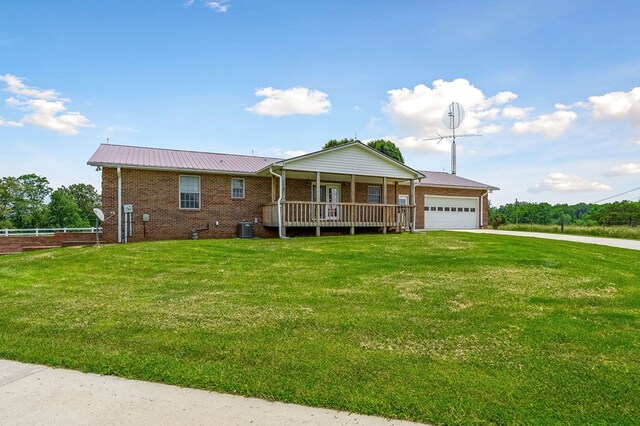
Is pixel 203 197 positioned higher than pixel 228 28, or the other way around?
pixel 228 28

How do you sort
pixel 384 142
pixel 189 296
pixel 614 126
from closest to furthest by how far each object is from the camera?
pixel 189 296, pixel 614 126, pixel 384 142

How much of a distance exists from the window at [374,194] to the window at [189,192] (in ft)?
29.2

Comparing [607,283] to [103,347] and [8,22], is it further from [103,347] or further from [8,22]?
[8,22]

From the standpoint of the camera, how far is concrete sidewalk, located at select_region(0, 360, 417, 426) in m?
2.70

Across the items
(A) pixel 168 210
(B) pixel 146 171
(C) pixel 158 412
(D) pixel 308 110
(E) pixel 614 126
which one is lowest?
(C) pixel 158 412

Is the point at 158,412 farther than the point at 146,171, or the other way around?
the point at 146,171

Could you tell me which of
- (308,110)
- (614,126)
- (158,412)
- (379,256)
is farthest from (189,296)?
(614,126)

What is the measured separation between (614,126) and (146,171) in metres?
23.4

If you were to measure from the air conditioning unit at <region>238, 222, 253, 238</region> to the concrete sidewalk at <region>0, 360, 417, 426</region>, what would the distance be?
12.9 meters

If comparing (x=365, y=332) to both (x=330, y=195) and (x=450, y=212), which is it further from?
(x=450, y=212)

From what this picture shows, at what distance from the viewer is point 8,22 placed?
1101 centimetres

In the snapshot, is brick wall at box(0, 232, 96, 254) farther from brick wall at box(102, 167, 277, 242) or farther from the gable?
the gable

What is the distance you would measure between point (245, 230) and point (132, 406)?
535 inches

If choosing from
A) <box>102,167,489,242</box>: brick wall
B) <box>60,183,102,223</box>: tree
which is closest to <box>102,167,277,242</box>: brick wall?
<box>102,167,489,242</box>: brick wall
